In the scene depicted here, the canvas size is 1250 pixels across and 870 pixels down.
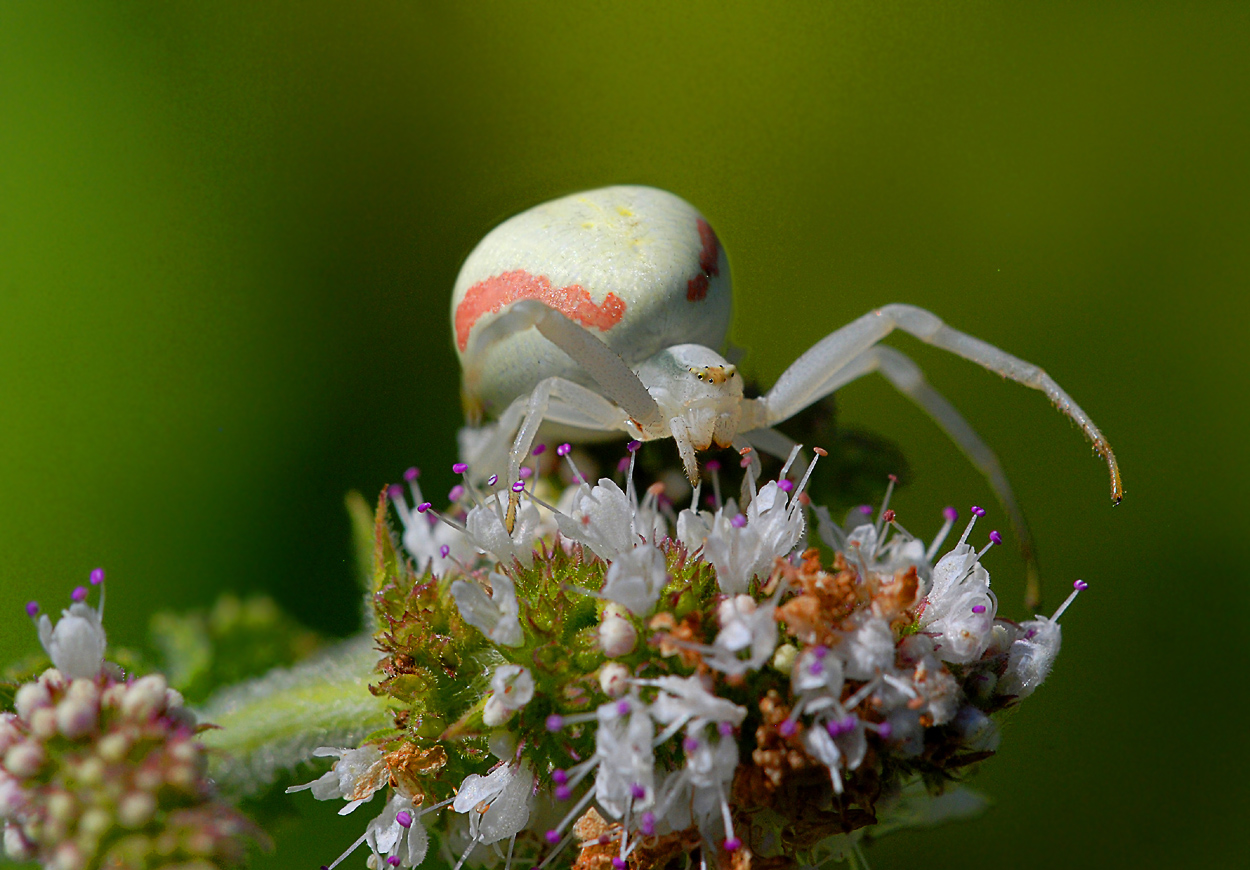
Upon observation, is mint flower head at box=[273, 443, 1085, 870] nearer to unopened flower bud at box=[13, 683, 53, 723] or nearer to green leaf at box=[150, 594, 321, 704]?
unopened flower bud at box=[13, 683, 53, 723]

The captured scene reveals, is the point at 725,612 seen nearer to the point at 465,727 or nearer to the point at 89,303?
the point at 465,727

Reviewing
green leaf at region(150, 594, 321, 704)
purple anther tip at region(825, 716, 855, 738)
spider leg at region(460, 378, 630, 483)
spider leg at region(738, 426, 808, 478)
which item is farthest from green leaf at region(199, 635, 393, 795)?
spider leg at region(738, 426, 808, 478)

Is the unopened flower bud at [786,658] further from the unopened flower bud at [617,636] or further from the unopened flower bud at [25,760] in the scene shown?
the unopened flower bud at [25,760]

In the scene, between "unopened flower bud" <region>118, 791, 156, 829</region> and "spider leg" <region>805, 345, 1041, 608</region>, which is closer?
"unopened flower bud" <region>118, 791, 156, 829</region>

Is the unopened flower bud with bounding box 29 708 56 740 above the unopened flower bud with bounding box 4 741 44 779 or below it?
above

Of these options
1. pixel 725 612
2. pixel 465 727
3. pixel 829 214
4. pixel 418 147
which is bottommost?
pixel 465 727

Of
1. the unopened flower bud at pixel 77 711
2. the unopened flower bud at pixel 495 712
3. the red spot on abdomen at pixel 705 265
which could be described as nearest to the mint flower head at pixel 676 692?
the unopened flower bud at pixel 495 712

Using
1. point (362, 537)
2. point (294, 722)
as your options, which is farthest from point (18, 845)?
point (362, 537)

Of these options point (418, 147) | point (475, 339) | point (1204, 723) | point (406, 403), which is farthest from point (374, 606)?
point (1204, 723)
